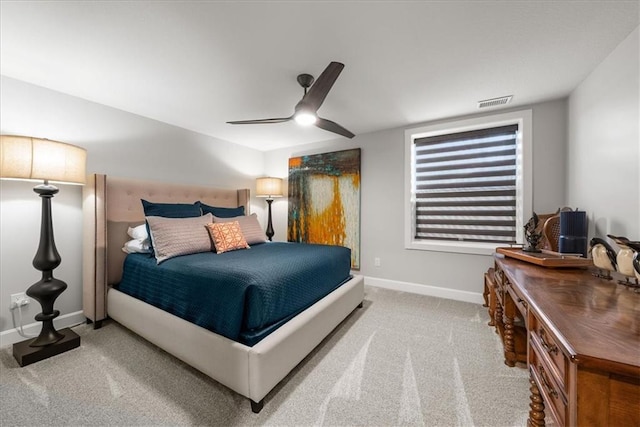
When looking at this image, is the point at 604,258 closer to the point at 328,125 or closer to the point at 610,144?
the point at 610,144

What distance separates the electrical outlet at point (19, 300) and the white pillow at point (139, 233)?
89 centimetres

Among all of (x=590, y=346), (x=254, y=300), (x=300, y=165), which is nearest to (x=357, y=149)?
(x=300, y=165)

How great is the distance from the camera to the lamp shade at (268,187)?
4.14 m

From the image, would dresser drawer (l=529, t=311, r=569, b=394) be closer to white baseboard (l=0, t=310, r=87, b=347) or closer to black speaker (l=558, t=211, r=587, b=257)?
black speaker (l=558, t=211, r=587, b=257)

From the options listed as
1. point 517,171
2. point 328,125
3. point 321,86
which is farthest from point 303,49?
point 517,171

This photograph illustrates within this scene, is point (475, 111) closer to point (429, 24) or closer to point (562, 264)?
point (429, 24)

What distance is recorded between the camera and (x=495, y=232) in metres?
2.99

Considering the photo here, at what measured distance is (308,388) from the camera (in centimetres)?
155

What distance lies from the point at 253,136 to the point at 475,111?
9.88 feet

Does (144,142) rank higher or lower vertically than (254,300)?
higher

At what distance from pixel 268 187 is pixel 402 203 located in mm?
2178

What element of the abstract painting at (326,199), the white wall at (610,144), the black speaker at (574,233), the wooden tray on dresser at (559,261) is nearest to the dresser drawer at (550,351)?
the wooden tray on dresser at (559,261)

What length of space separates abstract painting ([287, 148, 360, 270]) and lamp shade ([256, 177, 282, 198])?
240 mm

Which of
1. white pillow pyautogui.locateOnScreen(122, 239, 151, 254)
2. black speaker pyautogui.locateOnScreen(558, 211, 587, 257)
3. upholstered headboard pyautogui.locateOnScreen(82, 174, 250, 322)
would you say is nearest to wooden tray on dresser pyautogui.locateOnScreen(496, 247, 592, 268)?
black speaker pyautogui.locateOnScreen(558, 211, 587, 257)
